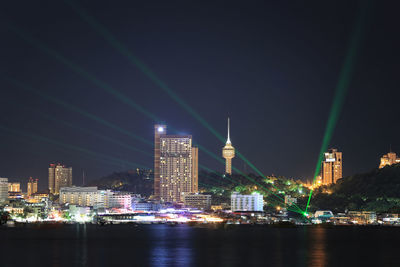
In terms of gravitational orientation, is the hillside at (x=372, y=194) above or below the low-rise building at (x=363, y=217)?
above

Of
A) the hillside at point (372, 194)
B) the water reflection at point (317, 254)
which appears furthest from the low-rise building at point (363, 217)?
the water reflection at point (317, 254)

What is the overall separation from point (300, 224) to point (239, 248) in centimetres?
9811

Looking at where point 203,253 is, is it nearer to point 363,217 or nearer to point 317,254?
point 317,254

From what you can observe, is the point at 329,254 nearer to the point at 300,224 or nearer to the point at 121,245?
the point at 121,245

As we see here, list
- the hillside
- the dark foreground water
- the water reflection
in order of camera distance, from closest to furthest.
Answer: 1. the water reflection
2. the dark foreground water
3. the hillside

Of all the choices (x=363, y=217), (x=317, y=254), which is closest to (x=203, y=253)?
(x=317, y=254)

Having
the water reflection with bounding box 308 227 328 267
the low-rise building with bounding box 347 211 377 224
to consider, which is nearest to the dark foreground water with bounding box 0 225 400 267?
the water reflection with bounding box 308 227 328 267

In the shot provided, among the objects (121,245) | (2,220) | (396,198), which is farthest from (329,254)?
(2,220)

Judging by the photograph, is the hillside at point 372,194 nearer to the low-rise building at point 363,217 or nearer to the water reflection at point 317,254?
the low-rise building at point 363,217

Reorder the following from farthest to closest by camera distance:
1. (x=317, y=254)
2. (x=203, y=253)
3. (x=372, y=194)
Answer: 1. (x=372, y=194)
2. (x=203, y=253)
3. (x=317, y=254)

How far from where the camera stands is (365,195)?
185000mm

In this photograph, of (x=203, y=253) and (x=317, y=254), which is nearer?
(x=317, y=254)

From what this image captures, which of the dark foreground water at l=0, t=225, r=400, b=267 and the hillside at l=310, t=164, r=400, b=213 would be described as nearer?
the dark foreground water at l=0, t=225, r=400, b=267

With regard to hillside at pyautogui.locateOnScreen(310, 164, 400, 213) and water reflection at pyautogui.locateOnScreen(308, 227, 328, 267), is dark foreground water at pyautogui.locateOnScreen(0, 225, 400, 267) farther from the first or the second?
hillside at pyautogui.locateOnScreen(310, 164, 400, 213)
